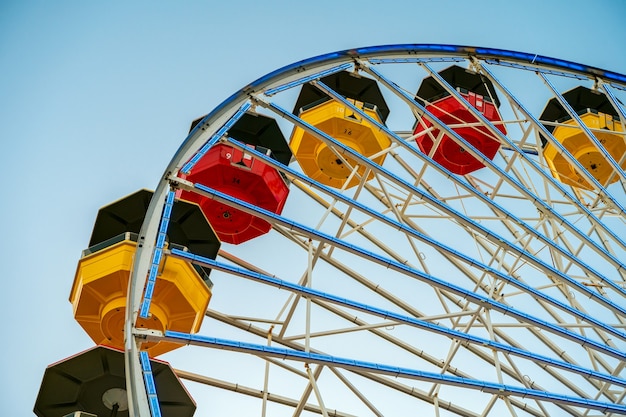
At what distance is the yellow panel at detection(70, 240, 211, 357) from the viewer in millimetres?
10633

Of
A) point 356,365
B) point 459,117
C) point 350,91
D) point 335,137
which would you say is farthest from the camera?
point 350,91

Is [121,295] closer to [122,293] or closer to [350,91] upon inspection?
[122,293]

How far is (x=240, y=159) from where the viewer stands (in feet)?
46.6

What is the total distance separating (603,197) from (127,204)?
7454 millimetres

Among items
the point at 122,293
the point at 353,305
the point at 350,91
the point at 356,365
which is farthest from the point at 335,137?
the point at 356,365

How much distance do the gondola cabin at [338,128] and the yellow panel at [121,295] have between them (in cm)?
495

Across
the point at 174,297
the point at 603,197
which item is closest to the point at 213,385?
the point at 174,297

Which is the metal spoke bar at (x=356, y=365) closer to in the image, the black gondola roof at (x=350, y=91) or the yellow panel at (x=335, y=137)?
the yellow panel at (x=335, y=137)

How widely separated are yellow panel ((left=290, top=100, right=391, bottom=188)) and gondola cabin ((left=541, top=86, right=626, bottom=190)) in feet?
12.0

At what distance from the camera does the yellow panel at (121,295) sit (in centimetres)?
1063

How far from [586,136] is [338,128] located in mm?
5104

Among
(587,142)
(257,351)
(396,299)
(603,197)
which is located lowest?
(257,351)

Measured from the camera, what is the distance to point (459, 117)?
1614 centimetres

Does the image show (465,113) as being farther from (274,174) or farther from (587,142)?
(274,174)
